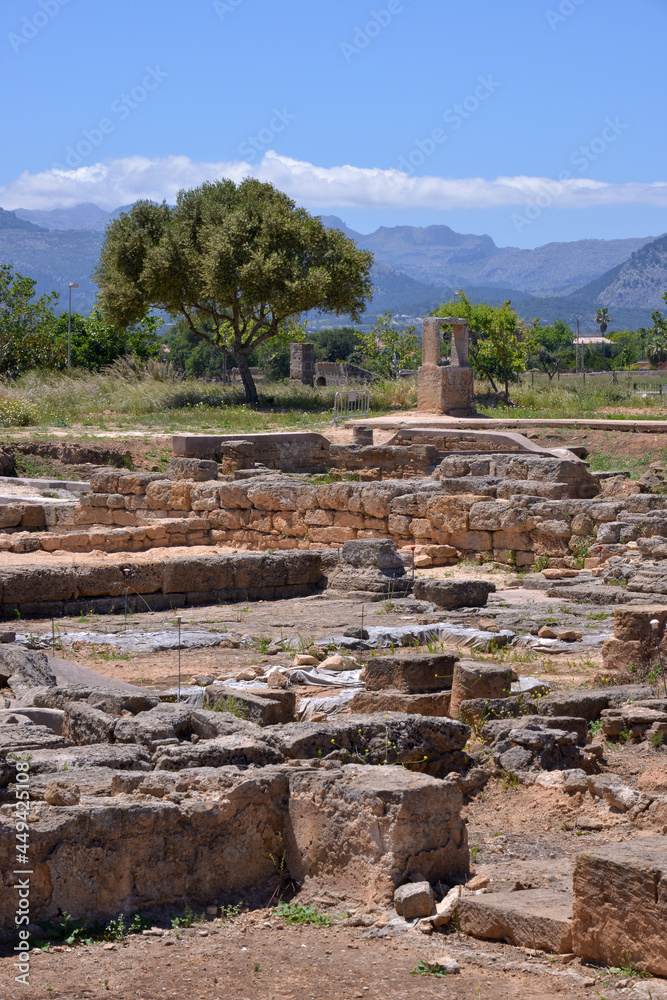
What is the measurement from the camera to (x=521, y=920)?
4121 millimetres

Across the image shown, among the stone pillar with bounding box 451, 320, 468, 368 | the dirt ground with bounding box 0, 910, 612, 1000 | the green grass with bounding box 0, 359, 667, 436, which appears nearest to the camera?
the dirt ground with bounding box 0, 910, 612, 1000

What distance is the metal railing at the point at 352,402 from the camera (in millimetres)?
32625

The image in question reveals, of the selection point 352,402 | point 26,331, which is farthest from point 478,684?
point 26,331

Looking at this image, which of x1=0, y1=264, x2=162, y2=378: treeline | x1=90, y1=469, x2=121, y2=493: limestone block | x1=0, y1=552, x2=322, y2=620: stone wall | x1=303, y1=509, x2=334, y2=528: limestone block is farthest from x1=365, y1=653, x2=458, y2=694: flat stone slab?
x1=0, y1=264, x2=162, y2=378: treeline

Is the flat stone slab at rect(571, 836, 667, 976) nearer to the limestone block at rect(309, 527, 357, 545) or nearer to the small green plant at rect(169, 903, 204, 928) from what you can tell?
the small green plant at rect(169, 903, 204, 928)

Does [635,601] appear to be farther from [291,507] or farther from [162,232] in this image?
[162,232]

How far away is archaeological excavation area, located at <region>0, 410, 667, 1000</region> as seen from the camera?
3.95 metres

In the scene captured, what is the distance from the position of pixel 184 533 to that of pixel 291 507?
1.70 m

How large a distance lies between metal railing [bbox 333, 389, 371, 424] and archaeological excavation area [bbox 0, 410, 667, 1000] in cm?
1940

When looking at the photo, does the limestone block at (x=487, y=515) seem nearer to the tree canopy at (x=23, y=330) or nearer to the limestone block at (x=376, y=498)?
the limestone block at (x=376, y=498)

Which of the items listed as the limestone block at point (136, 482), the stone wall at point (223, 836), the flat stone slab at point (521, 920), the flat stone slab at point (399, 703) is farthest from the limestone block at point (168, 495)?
the flat stone slab at point (521, 920)

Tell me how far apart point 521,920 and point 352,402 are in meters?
29.7

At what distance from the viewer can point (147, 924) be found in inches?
171

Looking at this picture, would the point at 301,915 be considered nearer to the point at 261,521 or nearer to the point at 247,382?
the point at 261,521
